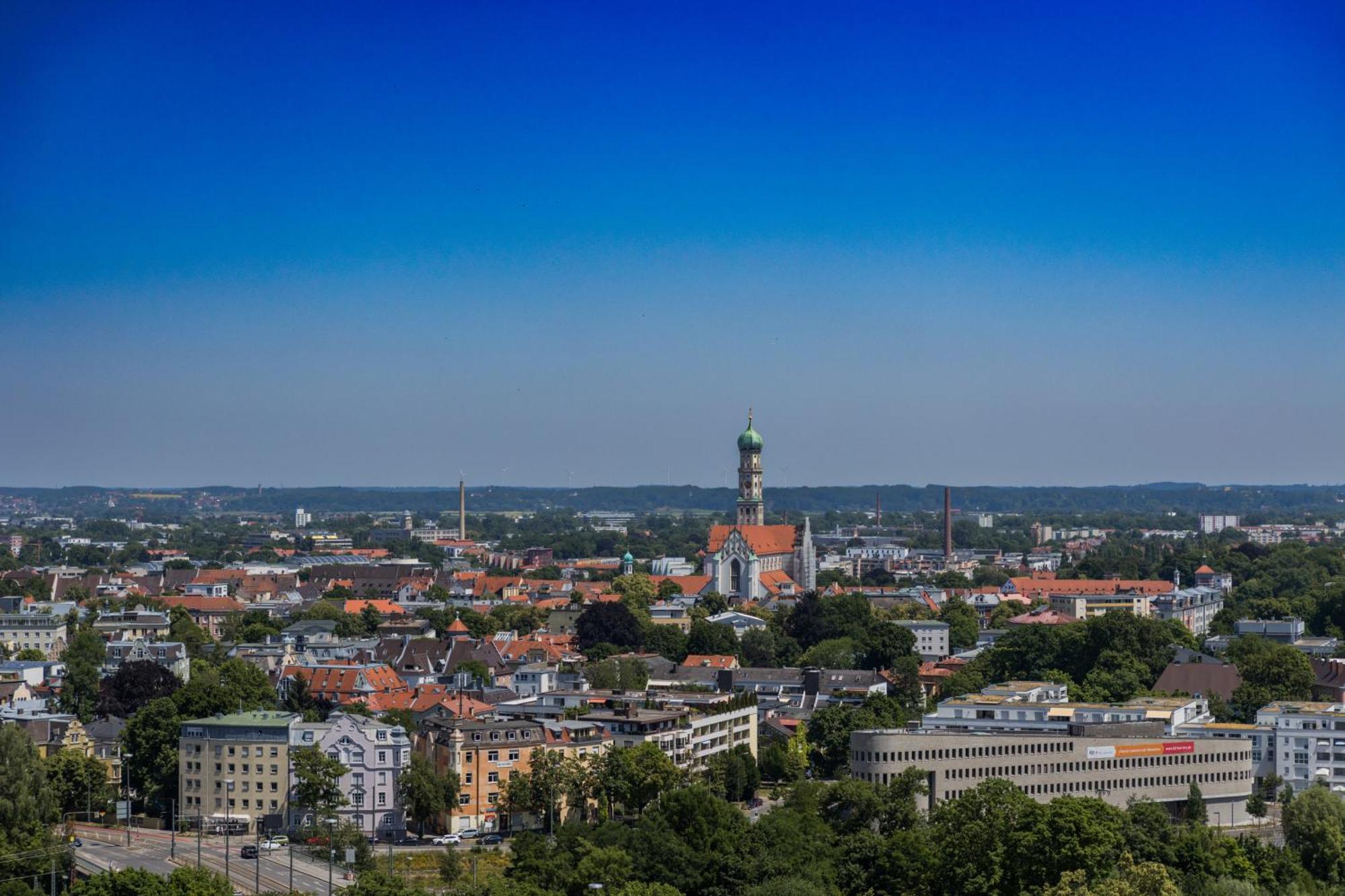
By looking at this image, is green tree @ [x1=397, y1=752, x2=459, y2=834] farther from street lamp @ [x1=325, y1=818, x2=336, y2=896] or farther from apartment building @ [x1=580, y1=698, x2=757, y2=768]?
apartment building @ [x1=580, y1=698, x2=757, y2=768]

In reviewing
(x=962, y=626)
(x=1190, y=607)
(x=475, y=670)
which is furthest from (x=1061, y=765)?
(x=1190, y=607)

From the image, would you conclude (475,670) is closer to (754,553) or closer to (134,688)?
(134,688)

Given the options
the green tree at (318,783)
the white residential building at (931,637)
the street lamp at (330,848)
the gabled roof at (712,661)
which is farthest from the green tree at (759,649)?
the street lamp at (330,848)

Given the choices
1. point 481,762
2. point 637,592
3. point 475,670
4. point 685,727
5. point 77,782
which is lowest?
point 77,782

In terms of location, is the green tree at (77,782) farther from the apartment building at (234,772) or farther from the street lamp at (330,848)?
the street lamp at (330,848)

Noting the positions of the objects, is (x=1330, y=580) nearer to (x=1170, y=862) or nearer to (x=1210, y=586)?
(x=1210, y=586)

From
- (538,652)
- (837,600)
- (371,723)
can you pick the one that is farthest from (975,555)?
(371,723)
